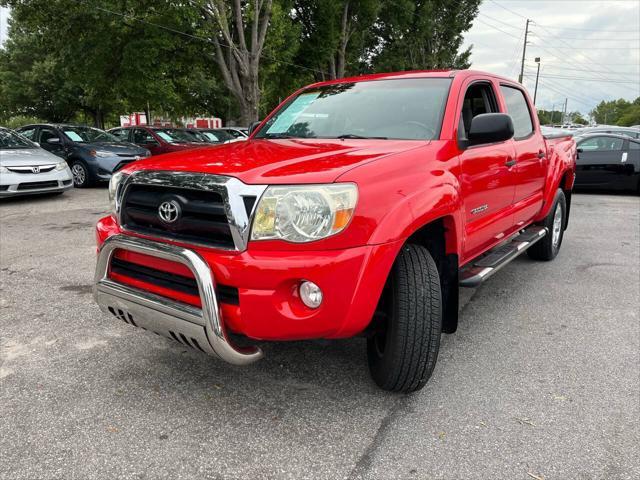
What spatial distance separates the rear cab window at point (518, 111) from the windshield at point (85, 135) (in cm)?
1001

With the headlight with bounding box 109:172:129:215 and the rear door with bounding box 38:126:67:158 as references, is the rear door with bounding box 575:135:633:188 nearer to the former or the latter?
the headlight with bounding box 109:172:129:215

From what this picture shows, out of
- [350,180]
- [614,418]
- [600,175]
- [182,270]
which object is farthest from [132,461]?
[600,175]

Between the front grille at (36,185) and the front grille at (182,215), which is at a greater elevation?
the front grille at (182,215)

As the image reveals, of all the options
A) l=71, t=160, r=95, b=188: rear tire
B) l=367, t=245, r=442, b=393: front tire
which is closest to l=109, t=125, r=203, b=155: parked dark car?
l=71, t=160, r=95, b=188: rear tire

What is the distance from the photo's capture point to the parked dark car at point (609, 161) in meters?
11.2

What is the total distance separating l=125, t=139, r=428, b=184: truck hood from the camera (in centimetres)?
233

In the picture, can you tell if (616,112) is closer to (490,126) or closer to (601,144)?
(601,144)

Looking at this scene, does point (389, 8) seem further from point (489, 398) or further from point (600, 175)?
point (489, 398)

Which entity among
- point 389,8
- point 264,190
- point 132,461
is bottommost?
point 132,461

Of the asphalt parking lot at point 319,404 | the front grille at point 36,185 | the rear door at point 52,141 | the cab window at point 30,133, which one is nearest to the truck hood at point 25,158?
the front grille at point 36,185

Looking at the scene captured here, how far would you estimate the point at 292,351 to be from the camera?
10.7 feet

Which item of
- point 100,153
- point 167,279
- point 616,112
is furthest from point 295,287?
point 616,112

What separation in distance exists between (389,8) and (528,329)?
25.4 meters

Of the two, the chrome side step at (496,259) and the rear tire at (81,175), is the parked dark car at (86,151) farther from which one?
the chrome side step at (496,259)
